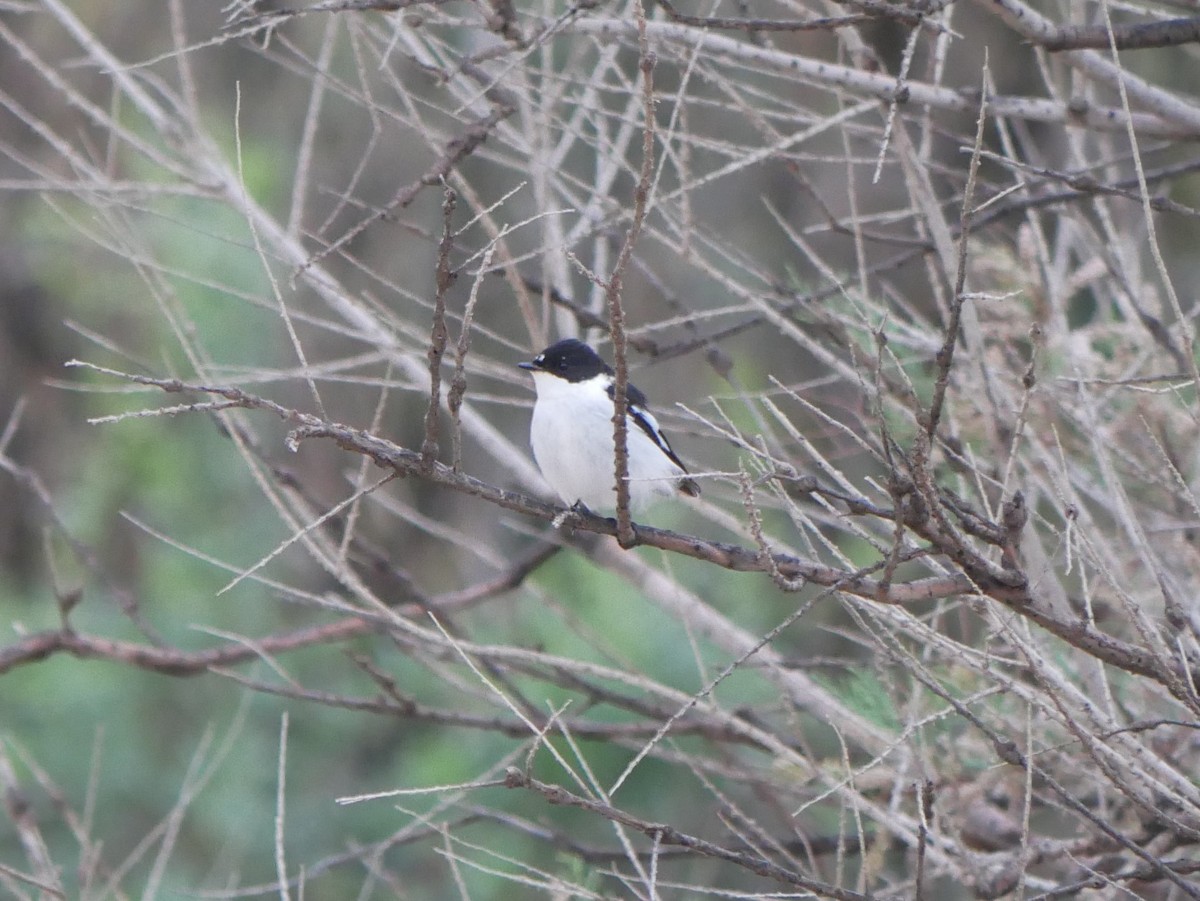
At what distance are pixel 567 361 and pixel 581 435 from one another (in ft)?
0.84

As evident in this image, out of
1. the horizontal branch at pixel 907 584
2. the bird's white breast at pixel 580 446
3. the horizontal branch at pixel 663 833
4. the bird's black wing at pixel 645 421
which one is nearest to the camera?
the horizontal branch at pixel 663 833

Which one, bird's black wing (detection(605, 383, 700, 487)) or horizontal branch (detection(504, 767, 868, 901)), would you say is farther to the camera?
bird's black wing (detection(605, 383, 700, 487))

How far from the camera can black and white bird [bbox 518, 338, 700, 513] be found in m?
4.78

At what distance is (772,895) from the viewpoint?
2.66 meters

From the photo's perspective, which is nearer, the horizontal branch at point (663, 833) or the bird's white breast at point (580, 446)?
the horizontal branch at point (663, 833)

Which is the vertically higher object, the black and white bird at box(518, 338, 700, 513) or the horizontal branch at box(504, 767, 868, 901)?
Result: the horizontal branch at box(504, 767, 868, 901)

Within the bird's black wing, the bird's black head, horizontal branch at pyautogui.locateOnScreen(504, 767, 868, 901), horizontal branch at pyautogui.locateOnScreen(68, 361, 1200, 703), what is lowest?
the bird's black wing

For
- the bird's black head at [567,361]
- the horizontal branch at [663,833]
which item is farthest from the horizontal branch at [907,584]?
the bird's black head at [567,361]

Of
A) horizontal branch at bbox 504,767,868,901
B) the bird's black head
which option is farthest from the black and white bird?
horizontal branch at bbox 504,767,868,901

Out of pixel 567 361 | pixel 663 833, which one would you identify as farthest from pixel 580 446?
pixel 663 833

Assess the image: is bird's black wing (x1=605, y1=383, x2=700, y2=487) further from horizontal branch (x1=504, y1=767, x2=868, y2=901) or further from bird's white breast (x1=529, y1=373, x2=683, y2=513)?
horizontal branch (x1=504, y1=767, x2=868, y2=901)

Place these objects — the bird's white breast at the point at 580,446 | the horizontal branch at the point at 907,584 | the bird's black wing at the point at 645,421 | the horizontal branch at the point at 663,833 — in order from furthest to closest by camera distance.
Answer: the bird's black wing at the point at 645,421, the bird's white breast at the point at 580,446, the horizontal branch at the point at 907,584, the horizontal branch at the point at 663,833

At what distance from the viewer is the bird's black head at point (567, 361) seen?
4.84 metres

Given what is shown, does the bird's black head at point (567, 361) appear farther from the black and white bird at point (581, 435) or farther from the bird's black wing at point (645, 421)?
the bird's black wing at point (645, 421)
